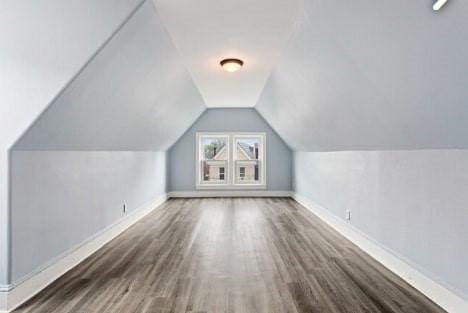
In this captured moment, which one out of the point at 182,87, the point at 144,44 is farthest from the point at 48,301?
the point at 182,87

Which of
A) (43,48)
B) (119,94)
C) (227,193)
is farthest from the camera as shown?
(227,193)

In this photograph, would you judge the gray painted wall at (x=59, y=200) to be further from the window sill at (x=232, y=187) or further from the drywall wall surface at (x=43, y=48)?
the window sill at (x=232, y=187)

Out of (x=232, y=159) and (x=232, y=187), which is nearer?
(x=232, y=187)

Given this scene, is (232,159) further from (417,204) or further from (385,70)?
(385,70)

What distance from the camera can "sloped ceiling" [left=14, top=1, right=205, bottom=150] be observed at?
2.65 m

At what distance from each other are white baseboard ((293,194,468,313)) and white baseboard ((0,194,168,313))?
3170 mm

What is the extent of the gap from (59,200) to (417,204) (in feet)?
10.8

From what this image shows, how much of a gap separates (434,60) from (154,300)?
2.53 meters

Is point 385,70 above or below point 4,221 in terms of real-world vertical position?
above

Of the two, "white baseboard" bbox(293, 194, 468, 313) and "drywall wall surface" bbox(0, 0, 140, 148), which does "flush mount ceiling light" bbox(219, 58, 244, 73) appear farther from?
"white baseboard" bbox(293, 194, 468, 313)

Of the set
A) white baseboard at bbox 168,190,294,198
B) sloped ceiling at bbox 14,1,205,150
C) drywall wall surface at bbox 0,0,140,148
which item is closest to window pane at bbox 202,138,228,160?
white baseboard at bbox 168,190,294,198

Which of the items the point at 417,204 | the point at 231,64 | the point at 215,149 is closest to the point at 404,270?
the point at 417,204

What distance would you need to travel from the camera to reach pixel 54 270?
3.06 meters

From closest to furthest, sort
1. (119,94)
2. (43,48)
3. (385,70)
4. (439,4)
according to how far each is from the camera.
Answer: (439,4)
(43,48)
(385,70)
(119,94)
